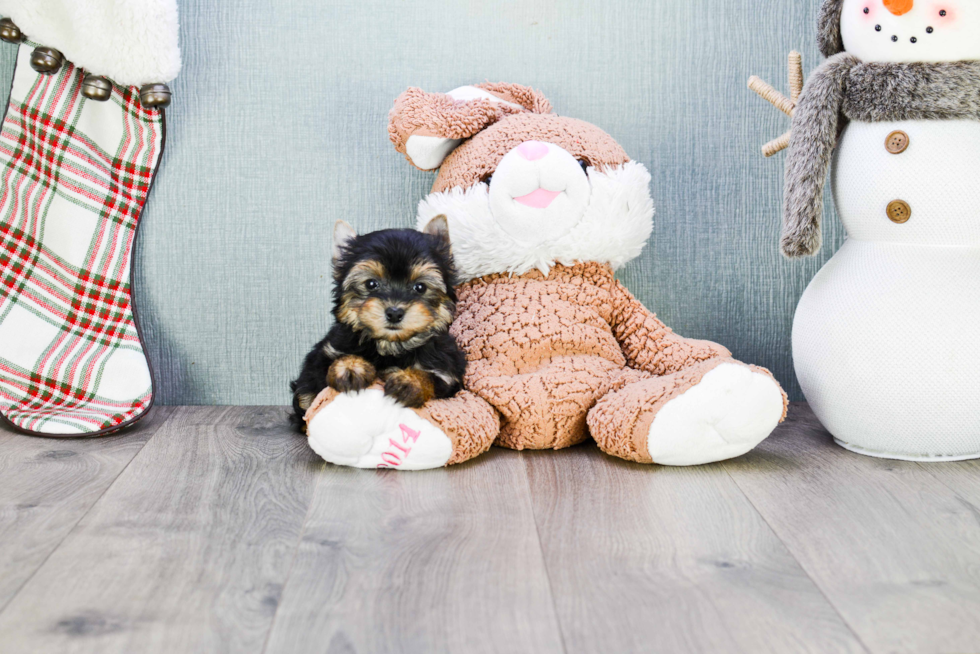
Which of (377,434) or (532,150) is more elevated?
(532,150)

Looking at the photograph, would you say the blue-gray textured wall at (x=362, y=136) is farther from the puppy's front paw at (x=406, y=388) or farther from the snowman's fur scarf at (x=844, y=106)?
the puppy's front paw at (x=406, y=388)

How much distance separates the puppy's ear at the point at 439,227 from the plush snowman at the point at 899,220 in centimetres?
64

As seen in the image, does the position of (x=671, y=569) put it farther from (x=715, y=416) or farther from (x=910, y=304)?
(x=910, y=304)

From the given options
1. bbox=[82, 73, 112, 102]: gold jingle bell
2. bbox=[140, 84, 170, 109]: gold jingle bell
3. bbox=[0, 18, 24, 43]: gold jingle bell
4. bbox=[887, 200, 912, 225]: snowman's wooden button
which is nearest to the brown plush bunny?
bbox=[887, 200, 912, 225]: snowman's wooden button

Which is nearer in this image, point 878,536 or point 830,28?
point 878,536

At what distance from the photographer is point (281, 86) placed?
1.90m

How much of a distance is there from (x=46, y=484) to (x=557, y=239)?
1024 millimetres

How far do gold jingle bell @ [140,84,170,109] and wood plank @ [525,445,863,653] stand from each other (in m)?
1.12

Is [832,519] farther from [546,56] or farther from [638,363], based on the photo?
[546,56]

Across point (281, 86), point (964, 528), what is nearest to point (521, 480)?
point (964, 528)

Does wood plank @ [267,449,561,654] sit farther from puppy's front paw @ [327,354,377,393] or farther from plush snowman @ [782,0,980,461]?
plush snowman @ [782,0,980,461]

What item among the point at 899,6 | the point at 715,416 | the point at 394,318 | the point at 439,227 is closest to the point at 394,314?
the point at 394,318

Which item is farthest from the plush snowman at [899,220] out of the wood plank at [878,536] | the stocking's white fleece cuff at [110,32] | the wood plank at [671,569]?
the stocking's white fleece cuff at [110,32]

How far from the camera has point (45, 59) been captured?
1.72 metres
